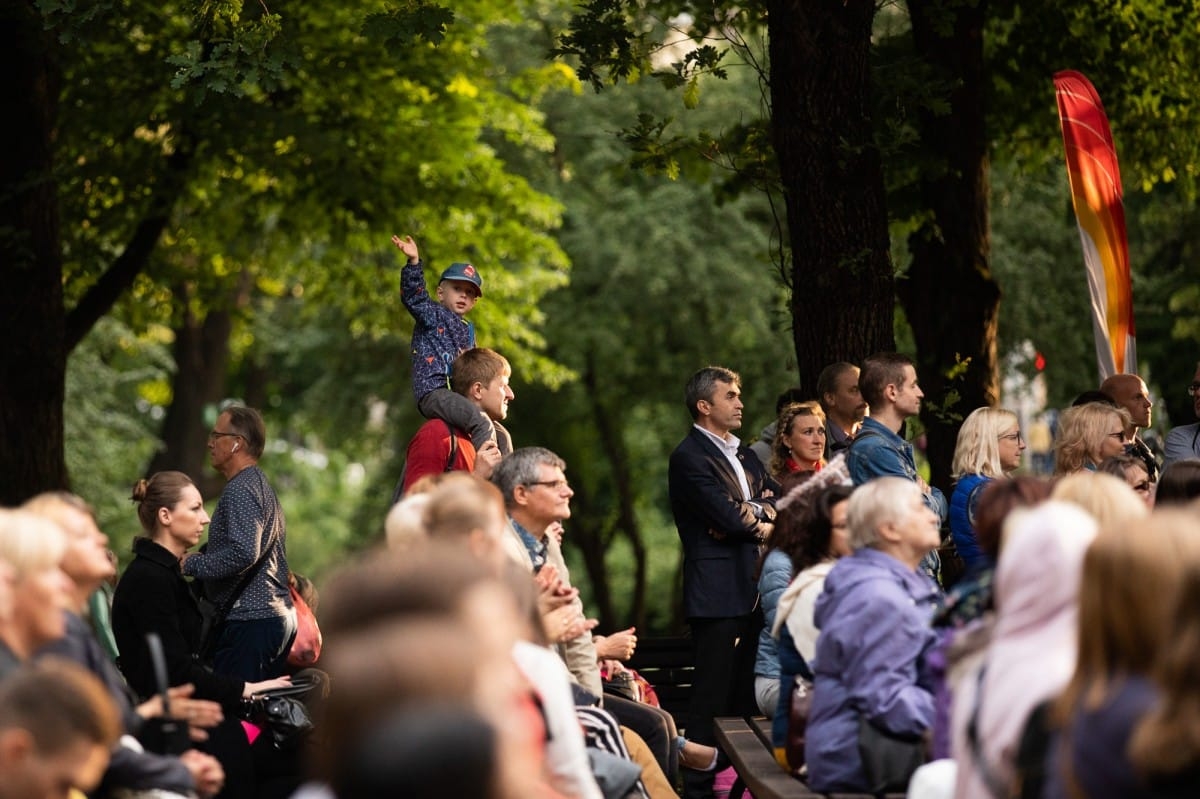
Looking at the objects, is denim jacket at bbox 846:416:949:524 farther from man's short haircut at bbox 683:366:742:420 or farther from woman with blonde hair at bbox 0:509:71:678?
woman with blonde hair at bbox 0:509:71:678

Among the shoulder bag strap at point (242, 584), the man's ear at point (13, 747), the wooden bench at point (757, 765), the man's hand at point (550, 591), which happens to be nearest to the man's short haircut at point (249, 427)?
the shoulder bag strap at point (242, 584)

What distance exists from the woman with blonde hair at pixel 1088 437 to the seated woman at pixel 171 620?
4305 mm

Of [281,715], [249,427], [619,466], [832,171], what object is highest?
[832,171]

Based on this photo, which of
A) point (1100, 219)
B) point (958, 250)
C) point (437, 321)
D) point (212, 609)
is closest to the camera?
point (212, 609)

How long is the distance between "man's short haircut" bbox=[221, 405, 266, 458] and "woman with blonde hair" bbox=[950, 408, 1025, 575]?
11.6ft

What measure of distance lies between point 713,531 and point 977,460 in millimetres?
1608

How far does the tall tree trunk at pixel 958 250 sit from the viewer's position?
14.4 meters

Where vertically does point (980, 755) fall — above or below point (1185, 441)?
below

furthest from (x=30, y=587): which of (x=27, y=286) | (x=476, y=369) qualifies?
(x=27, y=286)

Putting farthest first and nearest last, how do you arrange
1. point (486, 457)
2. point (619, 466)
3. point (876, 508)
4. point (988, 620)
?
1. point (619, 466)
2. point (486, 457)
3. point (876, 508)
4. point (988, 620)

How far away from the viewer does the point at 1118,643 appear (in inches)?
168

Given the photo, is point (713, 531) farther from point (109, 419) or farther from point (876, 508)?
point (109, 419)

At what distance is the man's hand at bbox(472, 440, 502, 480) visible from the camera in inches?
357

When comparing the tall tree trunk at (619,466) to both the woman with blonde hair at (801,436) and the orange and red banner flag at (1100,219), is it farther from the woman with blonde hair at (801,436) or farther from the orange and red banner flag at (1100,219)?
the woman with blonde hair at (801,436)
